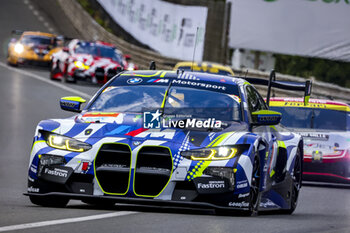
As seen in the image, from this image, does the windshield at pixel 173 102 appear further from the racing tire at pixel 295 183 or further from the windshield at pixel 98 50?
the windshield at pixel 98 50

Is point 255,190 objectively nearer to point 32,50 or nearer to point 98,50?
point 98,50

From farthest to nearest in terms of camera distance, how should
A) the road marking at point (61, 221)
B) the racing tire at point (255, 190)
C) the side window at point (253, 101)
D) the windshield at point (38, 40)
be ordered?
the windshield at point (38, 40)
the side window at point (253, 101)
the racing tire at point (255, 190)
the road marking at point (61, 221)

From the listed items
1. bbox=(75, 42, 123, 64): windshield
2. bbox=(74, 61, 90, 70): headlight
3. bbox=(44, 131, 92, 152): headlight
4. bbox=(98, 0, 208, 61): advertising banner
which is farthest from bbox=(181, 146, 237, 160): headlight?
bbox=(98, 0, 208, 61): advertising banner

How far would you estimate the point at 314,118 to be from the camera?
50.7 ft

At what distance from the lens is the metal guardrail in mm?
26406

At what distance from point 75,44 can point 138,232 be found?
2319 cm

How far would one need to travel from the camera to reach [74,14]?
53.6 m

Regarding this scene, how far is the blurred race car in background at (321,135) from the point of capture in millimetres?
15047

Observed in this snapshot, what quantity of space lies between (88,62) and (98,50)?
99 centimetres

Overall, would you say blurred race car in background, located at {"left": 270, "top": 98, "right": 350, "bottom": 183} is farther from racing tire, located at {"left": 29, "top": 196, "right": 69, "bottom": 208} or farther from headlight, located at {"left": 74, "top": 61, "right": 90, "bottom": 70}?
headlight, located at {"left": 74, "top": 61, "right": 90, "bottom": 70}

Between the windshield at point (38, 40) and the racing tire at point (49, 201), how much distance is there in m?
25.7

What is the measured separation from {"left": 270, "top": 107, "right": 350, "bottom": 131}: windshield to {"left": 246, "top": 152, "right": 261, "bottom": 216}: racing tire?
6478mm

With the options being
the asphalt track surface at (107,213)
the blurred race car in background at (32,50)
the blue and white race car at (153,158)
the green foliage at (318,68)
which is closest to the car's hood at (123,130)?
the blue and white race car at (153,158)

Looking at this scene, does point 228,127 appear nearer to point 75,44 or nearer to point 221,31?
point 75,44
